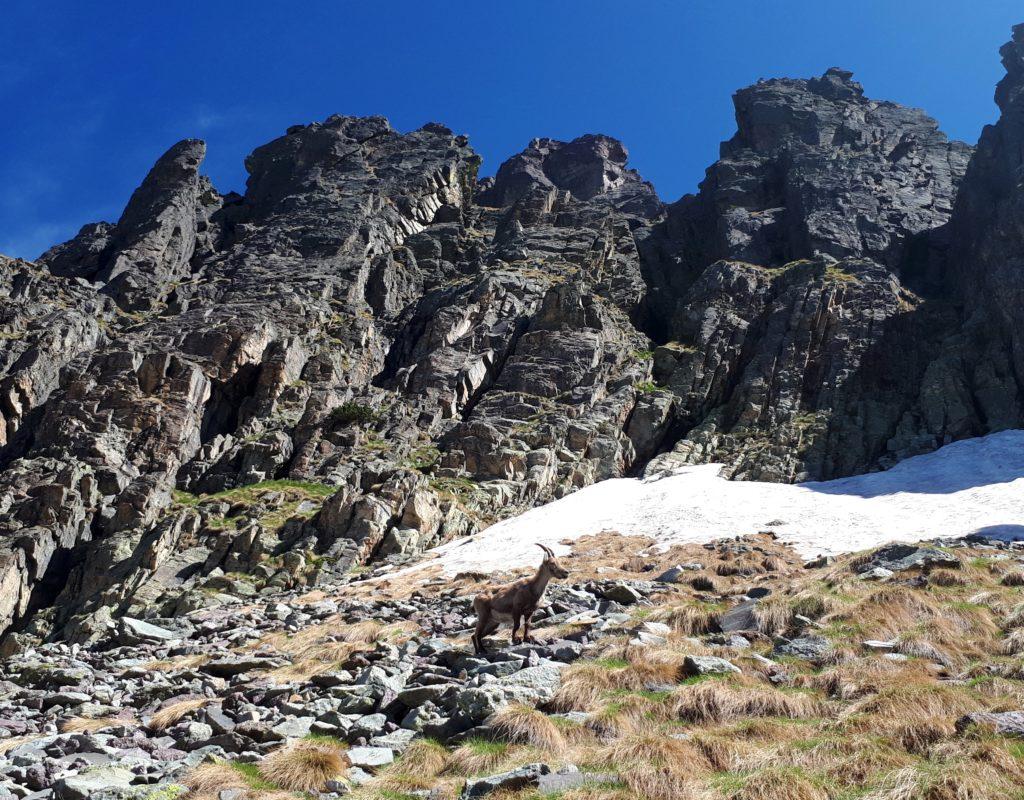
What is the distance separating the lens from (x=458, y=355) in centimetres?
6694

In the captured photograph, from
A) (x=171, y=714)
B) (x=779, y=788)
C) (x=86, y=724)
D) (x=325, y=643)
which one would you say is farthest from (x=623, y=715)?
(x=325, y=643)

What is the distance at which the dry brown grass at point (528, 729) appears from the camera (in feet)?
28.0

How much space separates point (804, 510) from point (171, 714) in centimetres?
2973

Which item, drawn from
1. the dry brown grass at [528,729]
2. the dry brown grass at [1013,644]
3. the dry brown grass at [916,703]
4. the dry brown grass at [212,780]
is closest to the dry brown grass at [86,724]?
the dry brown grass at [212,780]

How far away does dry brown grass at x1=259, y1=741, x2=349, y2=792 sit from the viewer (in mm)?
7875

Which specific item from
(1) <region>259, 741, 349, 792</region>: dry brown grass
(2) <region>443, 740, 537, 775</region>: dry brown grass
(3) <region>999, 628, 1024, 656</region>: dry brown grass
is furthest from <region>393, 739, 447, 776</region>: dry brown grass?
(3) <region>999, 628, 1024, 656</region>: dry brown grass

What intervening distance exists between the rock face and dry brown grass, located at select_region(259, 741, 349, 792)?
2065 cm

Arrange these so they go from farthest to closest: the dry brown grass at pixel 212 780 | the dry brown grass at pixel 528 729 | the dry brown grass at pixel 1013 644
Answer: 1. the dry brown grass at pixel 1013 644
2. the dry brown grass at pixel 528 729
3. the dry brown grass at pixel 212 780

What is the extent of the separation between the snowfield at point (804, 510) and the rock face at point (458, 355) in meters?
5.95

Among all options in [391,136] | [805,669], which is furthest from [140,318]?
[805,669]

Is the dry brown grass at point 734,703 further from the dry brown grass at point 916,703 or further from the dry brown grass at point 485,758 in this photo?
the dry brown grass at point 485,758

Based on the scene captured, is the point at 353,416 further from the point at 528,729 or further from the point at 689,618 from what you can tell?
the point at 528,729

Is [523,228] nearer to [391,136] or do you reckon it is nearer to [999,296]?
[391,136]

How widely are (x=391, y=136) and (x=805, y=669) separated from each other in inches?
4980
